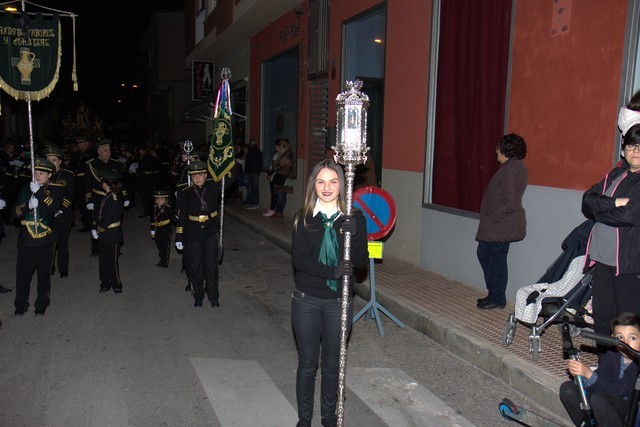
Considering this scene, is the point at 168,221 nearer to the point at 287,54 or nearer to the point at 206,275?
the point at 206,275

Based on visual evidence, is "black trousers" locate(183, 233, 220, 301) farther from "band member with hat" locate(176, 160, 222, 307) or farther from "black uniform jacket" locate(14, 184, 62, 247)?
"black uniform jacket" locate(14, 184, 62, 247)

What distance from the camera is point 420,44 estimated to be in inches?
383

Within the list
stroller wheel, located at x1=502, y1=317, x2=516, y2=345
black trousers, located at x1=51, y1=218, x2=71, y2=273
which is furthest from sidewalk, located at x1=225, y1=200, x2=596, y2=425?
black trousers, located at x1=51, y1=218, x2=71, y2=273

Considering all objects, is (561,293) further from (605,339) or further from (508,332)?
(605,339)

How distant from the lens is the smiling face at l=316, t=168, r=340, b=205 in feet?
13.7

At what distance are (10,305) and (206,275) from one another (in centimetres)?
259

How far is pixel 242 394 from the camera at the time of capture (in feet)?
16.3

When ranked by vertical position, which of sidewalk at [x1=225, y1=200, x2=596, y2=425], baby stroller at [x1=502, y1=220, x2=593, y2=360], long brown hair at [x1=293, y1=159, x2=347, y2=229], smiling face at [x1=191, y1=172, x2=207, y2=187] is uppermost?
long brown hair at [x1=293, y1=159, x2=347, y2=229]

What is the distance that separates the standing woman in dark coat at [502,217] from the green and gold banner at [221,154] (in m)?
4.40

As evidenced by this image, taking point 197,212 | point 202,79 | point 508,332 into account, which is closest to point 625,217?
point 508,332

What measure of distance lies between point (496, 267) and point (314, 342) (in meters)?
3.66

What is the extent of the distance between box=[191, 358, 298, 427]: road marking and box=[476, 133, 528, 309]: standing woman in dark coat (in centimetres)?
322

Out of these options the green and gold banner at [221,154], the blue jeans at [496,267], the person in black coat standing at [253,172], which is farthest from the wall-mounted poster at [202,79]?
the blue jeans at [496,267]

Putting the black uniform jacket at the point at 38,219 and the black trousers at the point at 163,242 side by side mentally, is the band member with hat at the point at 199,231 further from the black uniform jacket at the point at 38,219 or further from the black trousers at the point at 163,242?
the black trousers at the point at 163,242
